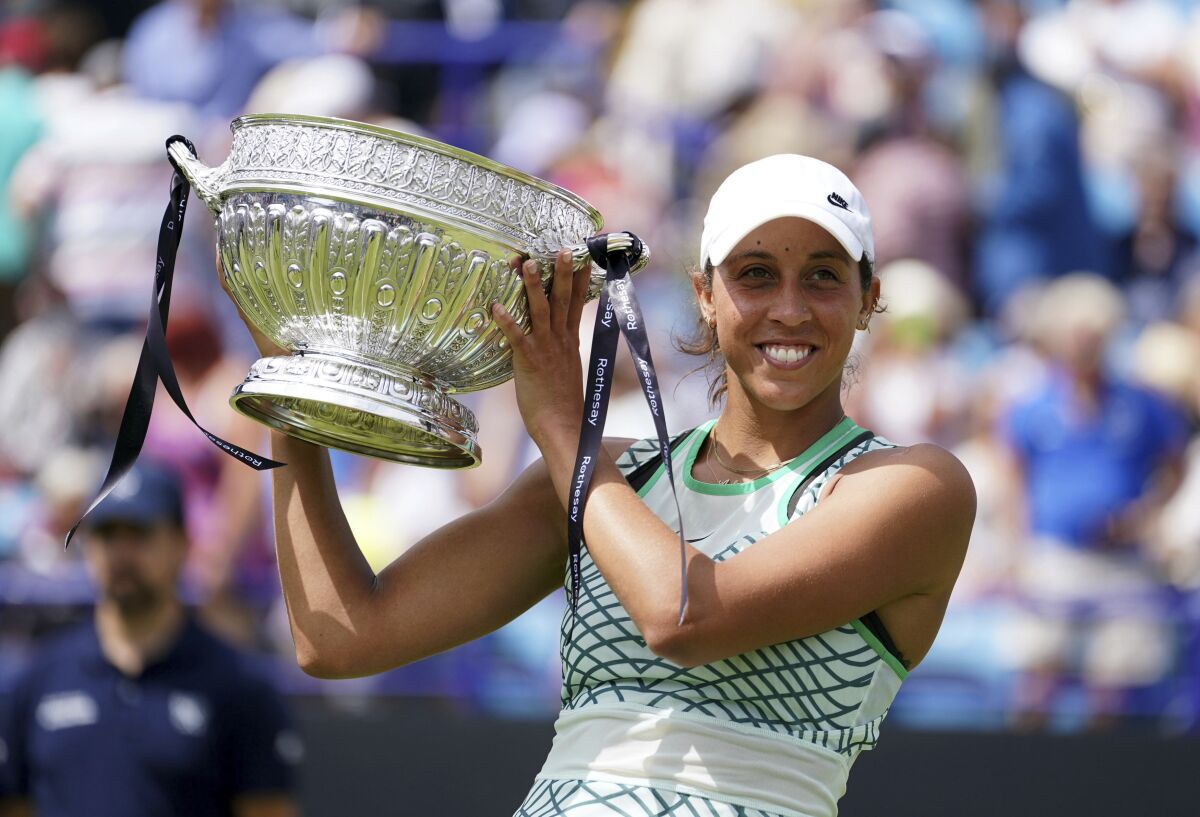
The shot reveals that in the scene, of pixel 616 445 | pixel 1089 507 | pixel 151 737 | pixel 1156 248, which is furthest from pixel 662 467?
pixel 1156 248

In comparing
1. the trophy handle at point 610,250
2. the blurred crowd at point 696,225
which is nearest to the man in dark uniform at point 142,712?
the blurred crowd at point 696,225

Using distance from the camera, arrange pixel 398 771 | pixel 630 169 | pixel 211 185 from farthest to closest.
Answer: pixel 630 169 < pixel 398 771 < pixel 211 185

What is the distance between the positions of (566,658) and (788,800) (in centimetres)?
30

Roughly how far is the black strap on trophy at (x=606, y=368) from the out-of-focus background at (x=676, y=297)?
2790 millimetres

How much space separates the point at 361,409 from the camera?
183 cm

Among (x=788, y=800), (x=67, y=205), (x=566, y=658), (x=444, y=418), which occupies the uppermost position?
(x=67, y=205)

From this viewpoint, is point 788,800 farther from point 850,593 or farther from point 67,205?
point 67,205

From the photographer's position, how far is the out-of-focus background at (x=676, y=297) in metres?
4.61

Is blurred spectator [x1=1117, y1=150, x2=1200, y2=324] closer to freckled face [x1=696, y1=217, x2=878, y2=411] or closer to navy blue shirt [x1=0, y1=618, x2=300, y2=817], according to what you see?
navy blue shirt [x1=0, y1=618, x2=300, y2=817]

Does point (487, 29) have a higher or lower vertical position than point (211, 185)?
higher

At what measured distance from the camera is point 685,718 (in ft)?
5.97

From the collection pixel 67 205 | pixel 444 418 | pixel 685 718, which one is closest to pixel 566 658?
pixel 685 718

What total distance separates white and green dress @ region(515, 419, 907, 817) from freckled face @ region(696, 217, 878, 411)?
11 cm

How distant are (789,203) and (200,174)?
669mm
